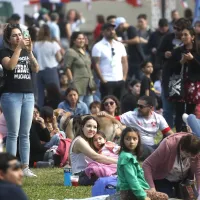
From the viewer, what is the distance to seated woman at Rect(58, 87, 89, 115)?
46.9 feet

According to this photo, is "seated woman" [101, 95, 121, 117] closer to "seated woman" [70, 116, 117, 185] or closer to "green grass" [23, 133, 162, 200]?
"green grass" [23, 133, 162, 200]

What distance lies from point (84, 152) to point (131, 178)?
1944 mm

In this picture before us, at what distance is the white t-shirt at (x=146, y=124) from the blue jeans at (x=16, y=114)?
2458 millimetres

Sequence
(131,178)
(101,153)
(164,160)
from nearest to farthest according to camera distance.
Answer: (131,178) < (164,160) < (101,153)

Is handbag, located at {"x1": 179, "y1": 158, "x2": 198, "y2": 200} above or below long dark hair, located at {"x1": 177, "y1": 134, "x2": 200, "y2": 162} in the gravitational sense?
below

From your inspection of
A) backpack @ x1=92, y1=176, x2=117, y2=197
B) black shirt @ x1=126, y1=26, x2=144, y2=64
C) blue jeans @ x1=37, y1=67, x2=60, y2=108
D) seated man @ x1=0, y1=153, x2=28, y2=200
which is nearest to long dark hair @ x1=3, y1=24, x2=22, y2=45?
backpack @ x1=92, y1=176, x2=117, y2=197

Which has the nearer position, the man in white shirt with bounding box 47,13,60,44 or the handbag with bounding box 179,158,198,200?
the handbag with bounding box 179,158,198,200

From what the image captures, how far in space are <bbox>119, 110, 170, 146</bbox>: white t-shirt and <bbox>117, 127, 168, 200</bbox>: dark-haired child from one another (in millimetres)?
3589

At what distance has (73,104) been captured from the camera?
14.4m

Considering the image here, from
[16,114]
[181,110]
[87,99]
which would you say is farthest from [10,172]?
[87,99]

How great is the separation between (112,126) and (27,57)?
235 centimetres

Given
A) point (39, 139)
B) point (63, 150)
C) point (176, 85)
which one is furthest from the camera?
point (176, 85)

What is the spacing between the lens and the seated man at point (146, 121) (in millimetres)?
12766

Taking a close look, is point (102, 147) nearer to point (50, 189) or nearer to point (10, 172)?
point (50, 189)
